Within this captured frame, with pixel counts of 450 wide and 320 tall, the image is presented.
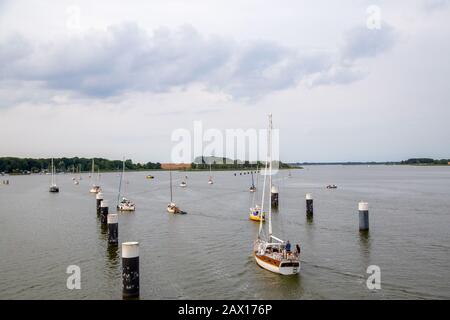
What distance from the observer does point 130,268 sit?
92.8ft

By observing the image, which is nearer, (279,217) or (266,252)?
(266,252)

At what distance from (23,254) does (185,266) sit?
17.2 m

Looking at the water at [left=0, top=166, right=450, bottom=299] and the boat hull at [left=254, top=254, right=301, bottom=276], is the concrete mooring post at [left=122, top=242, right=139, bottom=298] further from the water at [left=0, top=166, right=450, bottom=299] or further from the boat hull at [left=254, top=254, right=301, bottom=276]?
the boat hull at [left=254, top=254, right=301, bottom=276]

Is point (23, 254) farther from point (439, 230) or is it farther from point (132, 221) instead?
point (439, 230)

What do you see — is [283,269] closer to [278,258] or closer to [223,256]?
[278,258]

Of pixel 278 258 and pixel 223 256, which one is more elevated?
pixel 278 258

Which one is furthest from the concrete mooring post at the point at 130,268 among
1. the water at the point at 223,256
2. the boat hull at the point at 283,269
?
the boat hull at the point at 283,269

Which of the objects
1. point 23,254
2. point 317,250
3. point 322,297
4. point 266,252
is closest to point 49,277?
point 23,254

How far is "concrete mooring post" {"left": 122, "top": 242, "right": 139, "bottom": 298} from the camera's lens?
92.1ft

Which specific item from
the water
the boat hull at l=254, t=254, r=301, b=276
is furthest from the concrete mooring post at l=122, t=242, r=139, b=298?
the boat hull at l=254, t=254, r=301, b=276

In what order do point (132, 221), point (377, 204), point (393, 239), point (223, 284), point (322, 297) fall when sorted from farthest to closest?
1. point (377, 204)
2. point (132, 221)
3. point (393, 239)
4. point (223, 284)
5. point (322, 297)

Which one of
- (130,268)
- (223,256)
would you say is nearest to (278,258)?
(223,256)
